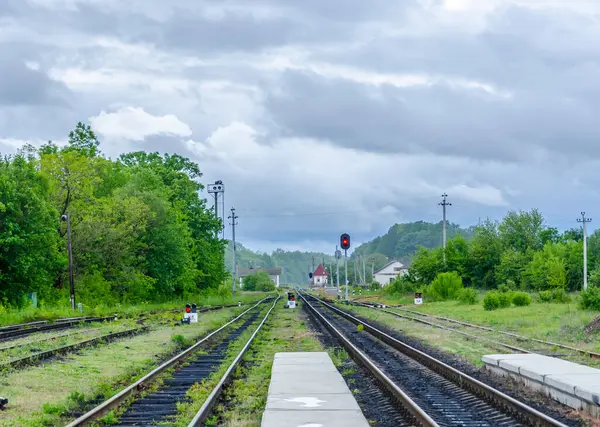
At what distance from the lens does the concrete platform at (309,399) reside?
36.1 feet

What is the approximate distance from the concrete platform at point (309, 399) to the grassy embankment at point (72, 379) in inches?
124

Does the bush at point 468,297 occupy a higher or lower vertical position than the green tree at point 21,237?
lower

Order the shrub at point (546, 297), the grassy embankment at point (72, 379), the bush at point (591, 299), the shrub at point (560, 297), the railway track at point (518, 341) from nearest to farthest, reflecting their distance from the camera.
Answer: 1. the grassy embankment at point (72, 379)
2. the railway track at point (518, 341)
3. the bush at point (591, 299)
4. the shrub at point (560, 297)
5. the shrub at point (546, 297)

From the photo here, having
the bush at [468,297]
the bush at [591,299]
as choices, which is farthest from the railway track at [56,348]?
the bush at [468,297]

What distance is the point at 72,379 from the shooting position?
17.0 m

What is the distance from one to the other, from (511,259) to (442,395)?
216ft

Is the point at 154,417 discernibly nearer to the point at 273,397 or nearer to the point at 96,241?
the point at 273,397

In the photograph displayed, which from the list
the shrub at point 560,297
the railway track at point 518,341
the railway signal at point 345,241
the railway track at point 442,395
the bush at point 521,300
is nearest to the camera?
the railway track at point 442,395

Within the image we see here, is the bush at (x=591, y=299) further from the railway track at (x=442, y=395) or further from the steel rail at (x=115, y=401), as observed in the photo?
the steel rail at (x=115, y=401)

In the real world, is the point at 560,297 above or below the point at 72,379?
above

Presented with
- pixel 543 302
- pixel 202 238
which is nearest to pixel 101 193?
pixel 202 238

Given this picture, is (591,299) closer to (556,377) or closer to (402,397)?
(556,377)

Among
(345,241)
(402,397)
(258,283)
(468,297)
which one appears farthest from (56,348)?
(258,283)

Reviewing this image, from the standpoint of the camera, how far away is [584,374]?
14.6 meters
